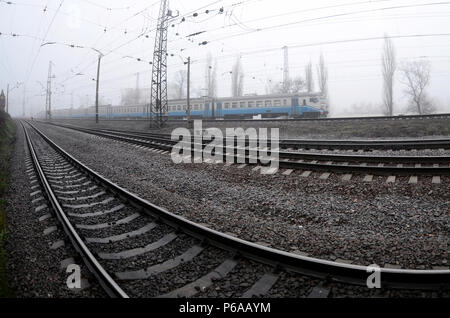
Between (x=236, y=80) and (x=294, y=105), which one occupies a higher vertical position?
(x=236, y=80)

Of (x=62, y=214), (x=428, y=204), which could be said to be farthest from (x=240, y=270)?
(x=428, y=204)

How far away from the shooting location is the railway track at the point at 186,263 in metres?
2.65

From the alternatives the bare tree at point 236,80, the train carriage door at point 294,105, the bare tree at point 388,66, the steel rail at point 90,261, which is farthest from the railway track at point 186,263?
the bare tree at point 236,80

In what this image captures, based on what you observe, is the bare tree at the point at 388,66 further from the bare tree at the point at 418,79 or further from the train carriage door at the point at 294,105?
the train carriage door at the point at 294,105

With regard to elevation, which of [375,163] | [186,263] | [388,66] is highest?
[388,66]

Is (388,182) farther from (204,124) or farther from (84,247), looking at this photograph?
(204,124)

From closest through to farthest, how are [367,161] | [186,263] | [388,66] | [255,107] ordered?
[186,263] < [367,161] < [255,107] < [388,66]

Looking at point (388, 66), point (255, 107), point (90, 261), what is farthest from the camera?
point (388, 66)

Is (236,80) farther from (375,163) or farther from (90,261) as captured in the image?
(90,261)

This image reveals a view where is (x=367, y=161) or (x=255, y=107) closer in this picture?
(x=367, y=161)

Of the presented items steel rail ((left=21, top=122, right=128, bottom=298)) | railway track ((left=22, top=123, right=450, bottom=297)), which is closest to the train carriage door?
railway track ((left=22, top=123, right=450, bottom=297))

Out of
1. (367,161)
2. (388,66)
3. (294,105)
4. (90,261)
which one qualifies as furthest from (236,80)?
(90,261)

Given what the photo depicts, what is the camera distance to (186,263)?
3271mm

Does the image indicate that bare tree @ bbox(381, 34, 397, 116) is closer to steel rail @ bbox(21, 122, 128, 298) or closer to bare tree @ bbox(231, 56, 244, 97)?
bare tree @ bbox(231, 56, 244, 97)
